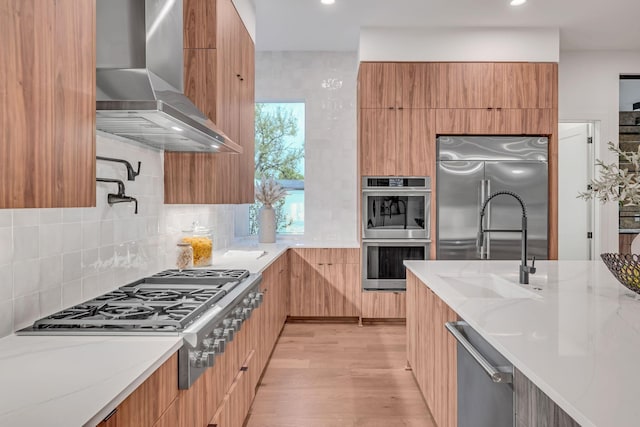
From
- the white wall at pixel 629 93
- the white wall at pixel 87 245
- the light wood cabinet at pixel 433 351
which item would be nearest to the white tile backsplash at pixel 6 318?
the white wall at pixel 87 245

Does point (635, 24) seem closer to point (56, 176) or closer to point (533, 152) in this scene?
point (533, 152)

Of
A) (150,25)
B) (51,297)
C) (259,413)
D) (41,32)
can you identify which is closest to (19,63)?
(41,32)

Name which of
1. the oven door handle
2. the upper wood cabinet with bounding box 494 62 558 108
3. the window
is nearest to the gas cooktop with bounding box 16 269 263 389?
the oven door handle

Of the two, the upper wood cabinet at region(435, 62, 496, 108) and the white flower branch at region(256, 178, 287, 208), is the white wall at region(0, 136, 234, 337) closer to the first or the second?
the white flower branch at region(256, 178, 287, 208)

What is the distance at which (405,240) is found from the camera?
14.4ft

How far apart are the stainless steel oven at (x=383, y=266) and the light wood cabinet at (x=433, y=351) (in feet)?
4.82

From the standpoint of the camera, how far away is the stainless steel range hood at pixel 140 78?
1.61 m

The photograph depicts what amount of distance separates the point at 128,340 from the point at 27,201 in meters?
0.55

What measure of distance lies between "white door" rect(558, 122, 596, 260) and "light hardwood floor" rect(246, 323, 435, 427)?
2413 millimetres

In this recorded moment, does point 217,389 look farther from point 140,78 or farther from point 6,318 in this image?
point 140,78

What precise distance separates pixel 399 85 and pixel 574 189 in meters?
2.43

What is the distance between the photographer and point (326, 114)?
509 cm

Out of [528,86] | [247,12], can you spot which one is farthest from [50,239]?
[528,86]

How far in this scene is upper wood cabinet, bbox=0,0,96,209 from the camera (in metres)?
0.88
